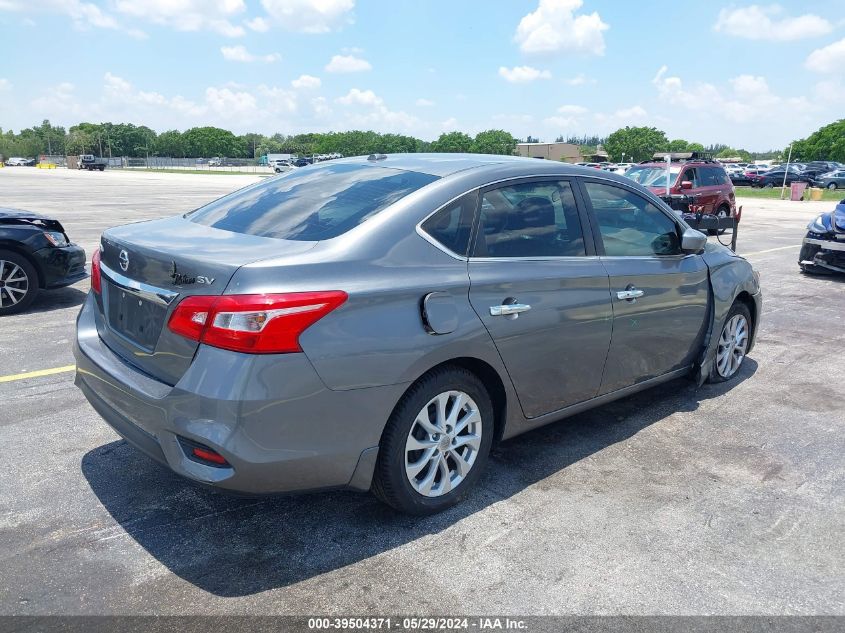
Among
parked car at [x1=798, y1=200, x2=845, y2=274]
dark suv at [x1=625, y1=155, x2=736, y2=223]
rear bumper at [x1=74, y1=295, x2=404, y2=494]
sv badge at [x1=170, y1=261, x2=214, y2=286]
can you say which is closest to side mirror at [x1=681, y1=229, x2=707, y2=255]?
rear bumper at [x1=74, y1=295, x2=404, y2=494]

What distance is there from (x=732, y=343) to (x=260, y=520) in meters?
3.87

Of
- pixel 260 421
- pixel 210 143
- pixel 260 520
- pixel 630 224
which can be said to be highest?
pixel 210 143

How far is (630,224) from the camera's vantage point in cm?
424

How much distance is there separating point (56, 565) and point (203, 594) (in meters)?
0.67

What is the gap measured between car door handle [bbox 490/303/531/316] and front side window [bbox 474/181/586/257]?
0.26 meters

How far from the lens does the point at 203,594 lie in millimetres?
2645

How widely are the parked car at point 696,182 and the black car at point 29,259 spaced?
1202 centimetres

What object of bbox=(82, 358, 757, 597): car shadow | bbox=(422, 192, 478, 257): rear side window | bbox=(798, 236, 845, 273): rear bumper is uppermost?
bbox=(422, 192, 478, 257): rear side window

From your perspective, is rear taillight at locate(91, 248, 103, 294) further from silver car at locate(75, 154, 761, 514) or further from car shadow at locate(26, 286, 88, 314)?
car shadow at locate(26, 286, 88, 314)

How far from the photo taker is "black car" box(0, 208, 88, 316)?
22.5 feet

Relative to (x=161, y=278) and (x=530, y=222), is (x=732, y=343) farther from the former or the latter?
(x=161, y=278)

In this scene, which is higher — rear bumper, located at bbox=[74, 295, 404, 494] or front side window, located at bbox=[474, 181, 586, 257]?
front side window, located at bbox=[474, 181, 586, 257]

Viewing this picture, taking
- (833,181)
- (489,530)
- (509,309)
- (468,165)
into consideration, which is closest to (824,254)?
(468,165)

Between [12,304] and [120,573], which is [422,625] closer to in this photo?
[120,573]
